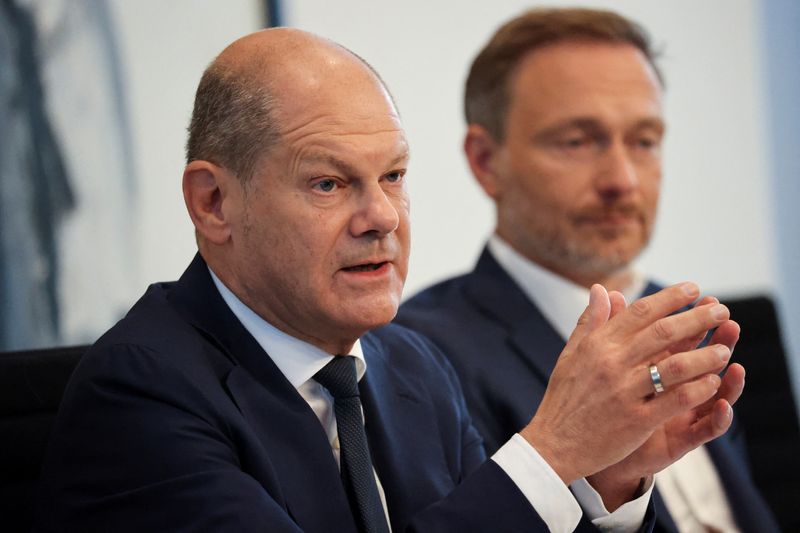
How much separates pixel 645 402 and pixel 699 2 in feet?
8.41

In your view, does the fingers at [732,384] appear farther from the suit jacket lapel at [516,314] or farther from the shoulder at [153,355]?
the shoulder at [153,355]

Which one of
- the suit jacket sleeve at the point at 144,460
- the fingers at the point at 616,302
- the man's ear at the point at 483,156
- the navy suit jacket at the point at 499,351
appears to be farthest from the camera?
the man's ear at the point at 483,156

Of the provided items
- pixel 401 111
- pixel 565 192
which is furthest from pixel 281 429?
pixel 401 111

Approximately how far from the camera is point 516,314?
205cm

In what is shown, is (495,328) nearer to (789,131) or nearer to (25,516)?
(25,516)

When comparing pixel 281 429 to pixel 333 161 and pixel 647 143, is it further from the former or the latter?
pixel 647 143

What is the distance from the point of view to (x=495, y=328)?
6.63ft

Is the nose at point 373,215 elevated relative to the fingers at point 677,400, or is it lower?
elevated

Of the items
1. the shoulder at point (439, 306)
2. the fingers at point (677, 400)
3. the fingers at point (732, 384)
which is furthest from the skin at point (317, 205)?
the shoulder at point (439, 306)

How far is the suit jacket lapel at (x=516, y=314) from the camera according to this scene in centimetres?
196

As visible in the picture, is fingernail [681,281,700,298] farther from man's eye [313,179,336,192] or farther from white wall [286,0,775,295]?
white wall [286,0,775,295]

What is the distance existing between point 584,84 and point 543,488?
118cm

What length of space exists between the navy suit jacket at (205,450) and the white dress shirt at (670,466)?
75cm

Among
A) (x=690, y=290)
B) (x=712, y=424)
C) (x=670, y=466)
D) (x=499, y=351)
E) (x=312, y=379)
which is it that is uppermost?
(x=690, y=290)
